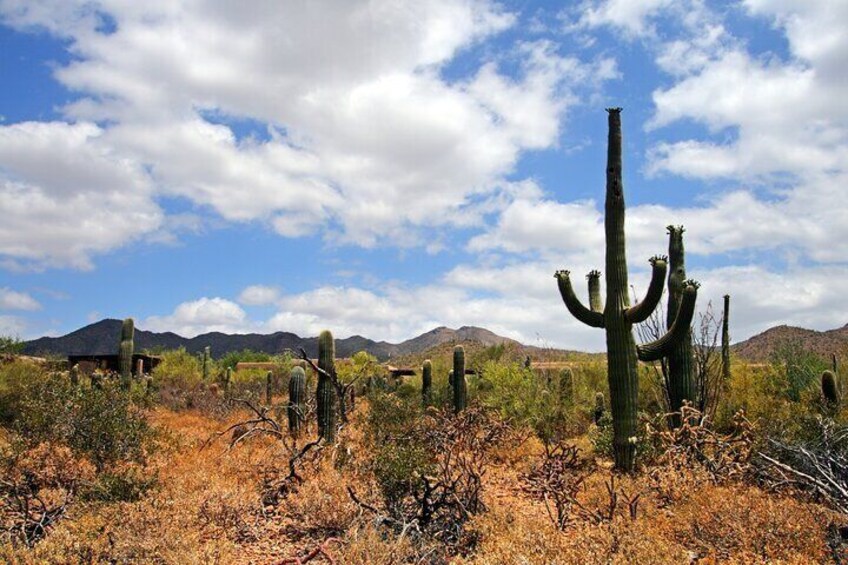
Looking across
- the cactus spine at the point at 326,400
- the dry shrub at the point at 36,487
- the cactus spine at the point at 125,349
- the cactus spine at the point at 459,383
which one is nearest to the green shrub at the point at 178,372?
the cactus spine at the point at 125,349

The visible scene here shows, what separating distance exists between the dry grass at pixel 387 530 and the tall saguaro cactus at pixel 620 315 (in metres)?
1.49

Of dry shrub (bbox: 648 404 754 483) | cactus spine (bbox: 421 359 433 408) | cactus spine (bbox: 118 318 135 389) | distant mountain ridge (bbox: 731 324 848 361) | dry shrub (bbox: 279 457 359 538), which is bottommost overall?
dry shrub (bbox: 279 457 359 538)

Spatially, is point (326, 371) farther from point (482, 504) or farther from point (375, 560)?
point (375, 560)

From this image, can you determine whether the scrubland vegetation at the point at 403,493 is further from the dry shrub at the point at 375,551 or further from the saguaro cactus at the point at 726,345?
the saguaro cactus at the point at 726,345

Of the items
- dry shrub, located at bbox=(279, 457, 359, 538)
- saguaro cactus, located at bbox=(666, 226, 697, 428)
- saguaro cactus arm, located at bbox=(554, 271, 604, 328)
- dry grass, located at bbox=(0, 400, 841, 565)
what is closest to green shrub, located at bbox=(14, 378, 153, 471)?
dry grass, located at bbox=(0, 400, 841, 565)

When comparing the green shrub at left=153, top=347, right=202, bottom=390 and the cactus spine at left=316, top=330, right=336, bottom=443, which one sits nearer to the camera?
the cactus spine at left=316, top=330, right=336, bottom=443

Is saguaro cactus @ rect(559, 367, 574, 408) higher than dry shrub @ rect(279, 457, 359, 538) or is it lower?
higher

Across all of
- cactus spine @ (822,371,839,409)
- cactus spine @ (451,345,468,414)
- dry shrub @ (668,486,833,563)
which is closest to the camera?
dry shrub @ (668,486,833,563)

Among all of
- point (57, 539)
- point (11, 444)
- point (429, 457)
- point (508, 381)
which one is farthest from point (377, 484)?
point (508, 381)

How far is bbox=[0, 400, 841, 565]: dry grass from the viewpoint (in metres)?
4.95

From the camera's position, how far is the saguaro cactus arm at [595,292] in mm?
11055

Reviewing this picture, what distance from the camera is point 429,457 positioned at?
7.46 meters

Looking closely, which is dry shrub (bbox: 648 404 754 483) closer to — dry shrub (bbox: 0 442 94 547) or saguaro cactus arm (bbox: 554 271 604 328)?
saguaro cactus arm (bbox: 554 271 604 328)

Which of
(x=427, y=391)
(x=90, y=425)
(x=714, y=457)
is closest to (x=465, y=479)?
(x=714, y=457)
